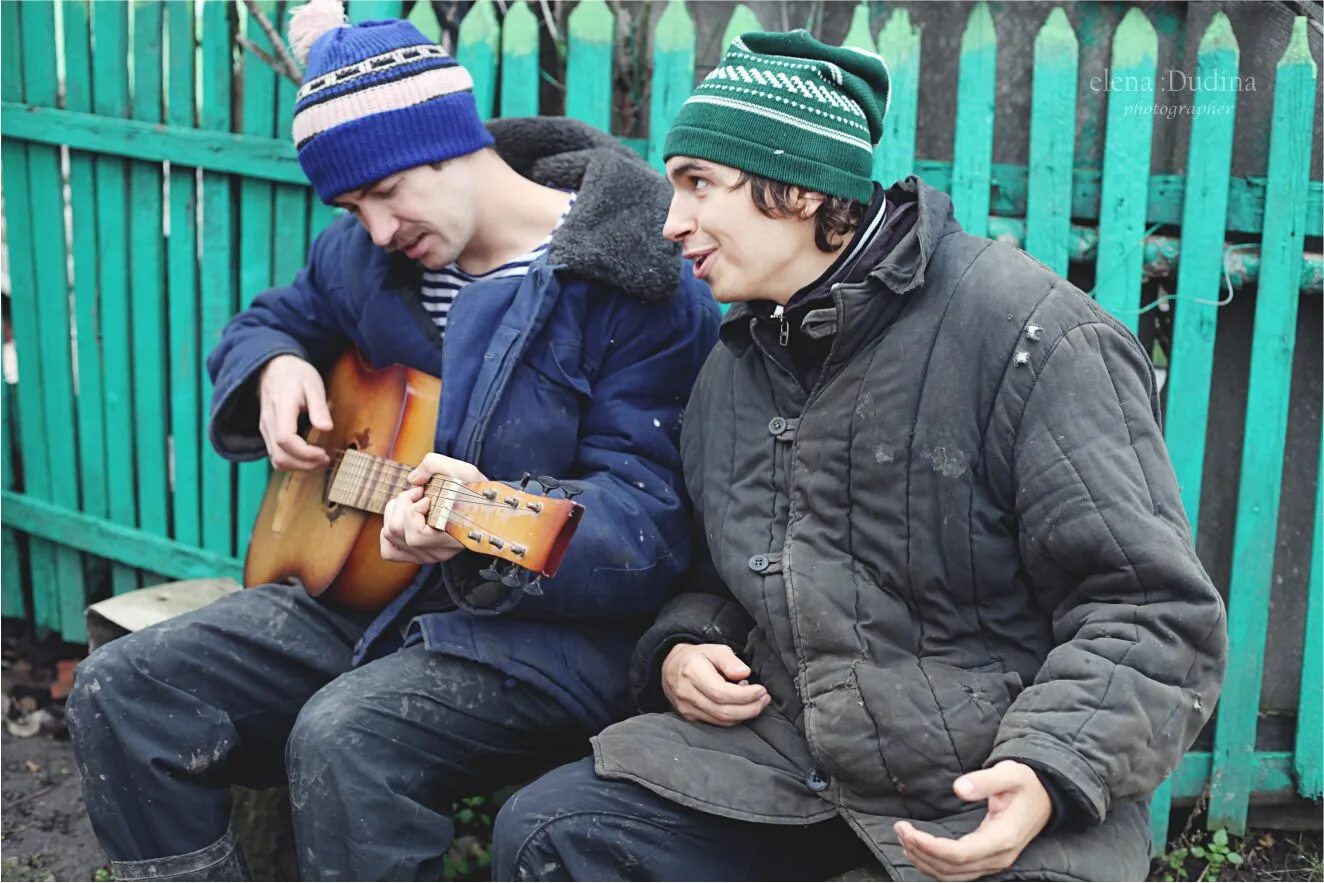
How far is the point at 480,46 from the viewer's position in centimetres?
357

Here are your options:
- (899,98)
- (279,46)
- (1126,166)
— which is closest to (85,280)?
(279,46)

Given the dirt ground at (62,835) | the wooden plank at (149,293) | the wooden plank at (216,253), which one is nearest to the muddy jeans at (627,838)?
the dirt ground at (62,835)

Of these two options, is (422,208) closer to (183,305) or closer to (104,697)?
(104,697)

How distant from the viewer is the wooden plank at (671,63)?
340cm

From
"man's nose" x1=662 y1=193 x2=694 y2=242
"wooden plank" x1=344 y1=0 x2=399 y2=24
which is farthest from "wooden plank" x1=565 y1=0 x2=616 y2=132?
"man's nose" x1=662 y1=193 x2=694 y2=242

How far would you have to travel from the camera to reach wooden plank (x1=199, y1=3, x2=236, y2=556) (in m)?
3.97

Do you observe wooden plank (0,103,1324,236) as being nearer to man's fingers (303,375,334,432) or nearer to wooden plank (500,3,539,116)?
wooden plank (500,3,539,116)

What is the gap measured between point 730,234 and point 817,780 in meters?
0.90

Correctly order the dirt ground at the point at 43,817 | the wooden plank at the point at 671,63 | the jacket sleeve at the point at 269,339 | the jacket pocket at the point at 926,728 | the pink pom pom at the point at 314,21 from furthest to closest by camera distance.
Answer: the dirt ground at the point at 43,817
the wooden plank at the point at 671,63
the jacket sleeve at the point at 269,339
the pink pom pom at the point at 314,21
the jacket pocket at the point at 926,728

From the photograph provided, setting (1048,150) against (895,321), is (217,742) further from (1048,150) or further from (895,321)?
(1048,150)

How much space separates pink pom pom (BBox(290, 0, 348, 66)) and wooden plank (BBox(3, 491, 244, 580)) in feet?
5.85

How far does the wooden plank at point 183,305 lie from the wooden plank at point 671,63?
4.88ft

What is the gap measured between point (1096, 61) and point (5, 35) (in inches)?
127

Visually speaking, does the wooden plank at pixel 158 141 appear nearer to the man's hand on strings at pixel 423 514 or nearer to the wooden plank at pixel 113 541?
the wooden plank at pixel 113 541
